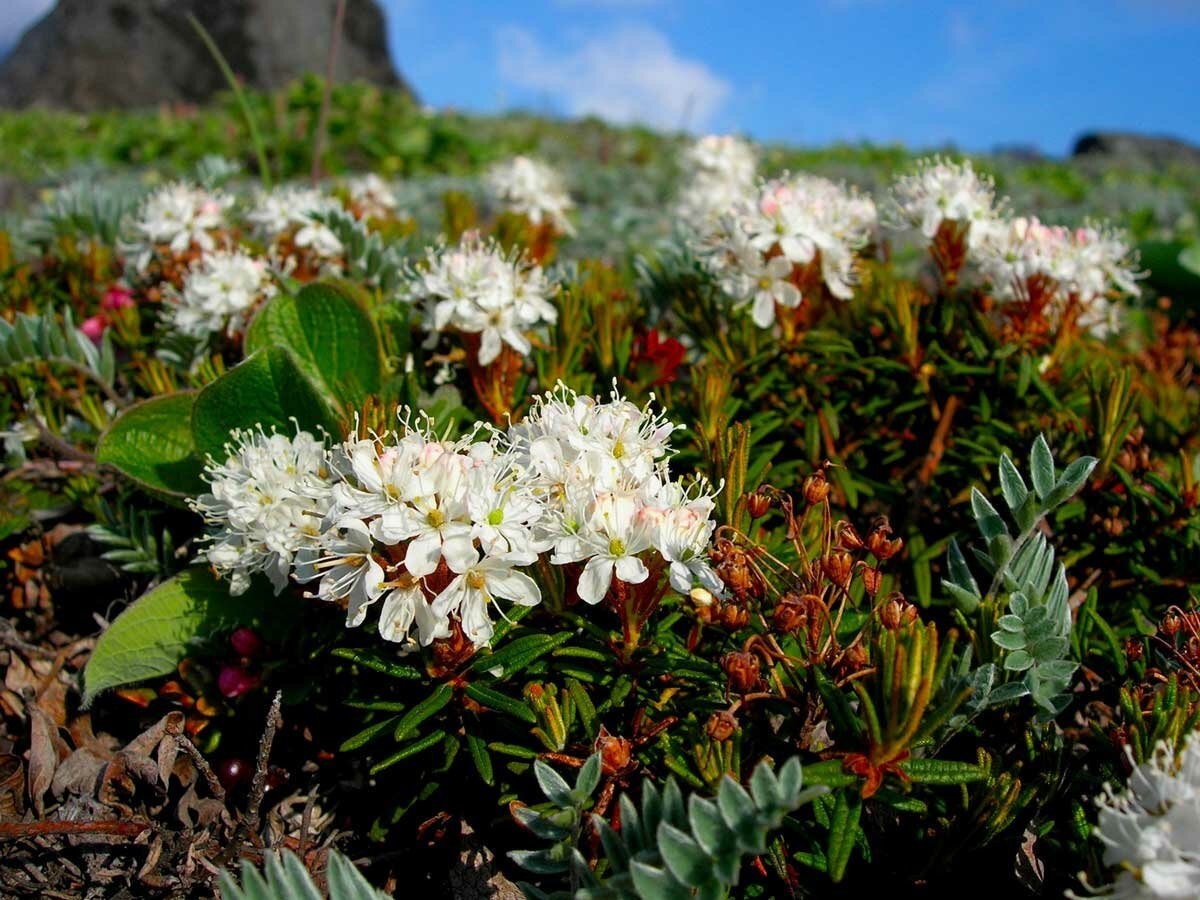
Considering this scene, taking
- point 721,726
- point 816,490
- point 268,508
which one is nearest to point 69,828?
point 268,508

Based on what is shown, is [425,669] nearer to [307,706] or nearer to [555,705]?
[555,705]

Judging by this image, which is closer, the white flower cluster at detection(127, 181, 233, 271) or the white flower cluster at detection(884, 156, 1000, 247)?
the white flower cluster at detection(884, 156, 1000, 247)

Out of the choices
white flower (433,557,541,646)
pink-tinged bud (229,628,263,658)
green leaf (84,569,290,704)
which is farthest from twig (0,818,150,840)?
white flower (433,557,541,646)

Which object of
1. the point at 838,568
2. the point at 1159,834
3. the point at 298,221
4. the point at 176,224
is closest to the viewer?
the point at 1159,834

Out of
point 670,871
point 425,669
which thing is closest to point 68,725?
point 425,669

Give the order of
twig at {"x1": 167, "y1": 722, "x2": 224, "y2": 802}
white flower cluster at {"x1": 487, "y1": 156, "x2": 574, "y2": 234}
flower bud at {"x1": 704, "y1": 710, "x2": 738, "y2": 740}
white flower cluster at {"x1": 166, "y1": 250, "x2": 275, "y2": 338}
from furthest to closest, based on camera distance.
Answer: white flower cluster at {"x1": 487, "y1": 156, "x2": 574, "y2": 234} < white flower cluster at {"x1": 166, "y1": 250, "x2": 275, "y2": 338} < twig at {"x1": 167, "y1": 722, "x2": 224, "y2": 802} < flower bud at {"x1": 704, "y1": 710, "x2": 738, "y2": 740}

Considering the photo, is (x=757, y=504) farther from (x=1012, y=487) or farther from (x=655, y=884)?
(x=655, y=884)

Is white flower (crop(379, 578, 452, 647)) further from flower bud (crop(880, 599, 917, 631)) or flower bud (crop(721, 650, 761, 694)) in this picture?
flower bud (crop(880, 599, 917, 631))

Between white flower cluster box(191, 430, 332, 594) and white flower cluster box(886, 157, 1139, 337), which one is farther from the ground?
white flower cluster box(886, 157, 1139, 337)
